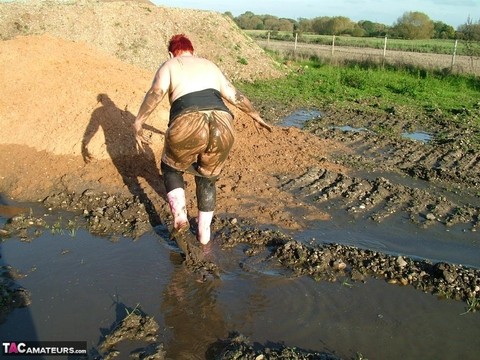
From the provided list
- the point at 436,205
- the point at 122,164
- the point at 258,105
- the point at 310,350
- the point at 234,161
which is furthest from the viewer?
the point at 258,105

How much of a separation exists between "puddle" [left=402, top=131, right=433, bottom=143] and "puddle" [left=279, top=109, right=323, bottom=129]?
7.53ft

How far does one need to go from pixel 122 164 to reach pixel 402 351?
423 cm

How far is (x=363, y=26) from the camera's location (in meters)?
65.4

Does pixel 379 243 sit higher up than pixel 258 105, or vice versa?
pixel 258 105

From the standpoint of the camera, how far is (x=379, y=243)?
4887 mm

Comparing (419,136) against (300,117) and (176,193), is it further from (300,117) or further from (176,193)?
(176,193)

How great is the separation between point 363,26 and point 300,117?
59.9 m

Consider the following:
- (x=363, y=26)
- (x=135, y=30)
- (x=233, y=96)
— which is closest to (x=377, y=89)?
(x=135, y=30)

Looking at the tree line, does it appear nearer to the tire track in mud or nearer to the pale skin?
the tire track in mud

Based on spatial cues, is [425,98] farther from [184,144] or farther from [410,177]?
[184,144]

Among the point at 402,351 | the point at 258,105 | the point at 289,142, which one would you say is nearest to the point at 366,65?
the point at 258,105

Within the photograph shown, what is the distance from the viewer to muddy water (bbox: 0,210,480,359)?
11.0 ft

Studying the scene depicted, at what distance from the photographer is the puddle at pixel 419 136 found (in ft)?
31.1

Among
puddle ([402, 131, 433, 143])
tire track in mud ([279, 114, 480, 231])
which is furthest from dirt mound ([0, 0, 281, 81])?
tire track in mud ([279, 114, 480, 231])
